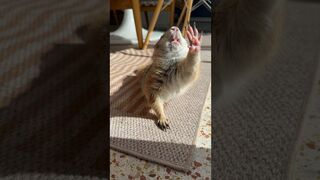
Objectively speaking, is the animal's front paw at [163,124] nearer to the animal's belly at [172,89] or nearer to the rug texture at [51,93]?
the animal's belly at [172,89]

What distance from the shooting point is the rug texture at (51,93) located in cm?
36

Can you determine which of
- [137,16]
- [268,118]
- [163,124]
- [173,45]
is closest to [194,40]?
[173,45]

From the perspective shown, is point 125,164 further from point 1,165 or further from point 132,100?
point 132,100

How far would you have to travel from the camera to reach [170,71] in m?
1.05

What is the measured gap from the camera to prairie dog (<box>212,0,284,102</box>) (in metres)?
0.35

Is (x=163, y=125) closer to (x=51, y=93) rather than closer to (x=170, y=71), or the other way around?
(x=170, y=71)

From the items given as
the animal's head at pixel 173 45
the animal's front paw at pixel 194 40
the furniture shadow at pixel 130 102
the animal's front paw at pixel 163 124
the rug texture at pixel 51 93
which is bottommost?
the furniture shadow at pixel 130 102

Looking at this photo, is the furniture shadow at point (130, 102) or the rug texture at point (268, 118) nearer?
the rug texture at point (268, 118)

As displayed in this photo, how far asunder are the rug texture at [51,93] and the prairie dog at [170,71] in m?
0.59

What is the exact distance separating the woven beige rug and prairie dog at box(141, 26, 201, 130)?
0.13 feet

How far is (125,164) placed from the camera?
645 mm

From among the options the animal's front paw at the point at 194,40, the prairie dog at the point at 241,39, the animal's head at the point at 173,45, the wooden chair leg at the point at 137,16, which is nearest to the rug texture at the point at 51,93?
the prairie dog at the point at 241,39

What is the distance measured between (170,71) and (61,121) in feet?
2.20

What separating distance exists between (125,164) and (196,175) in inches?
5.4
